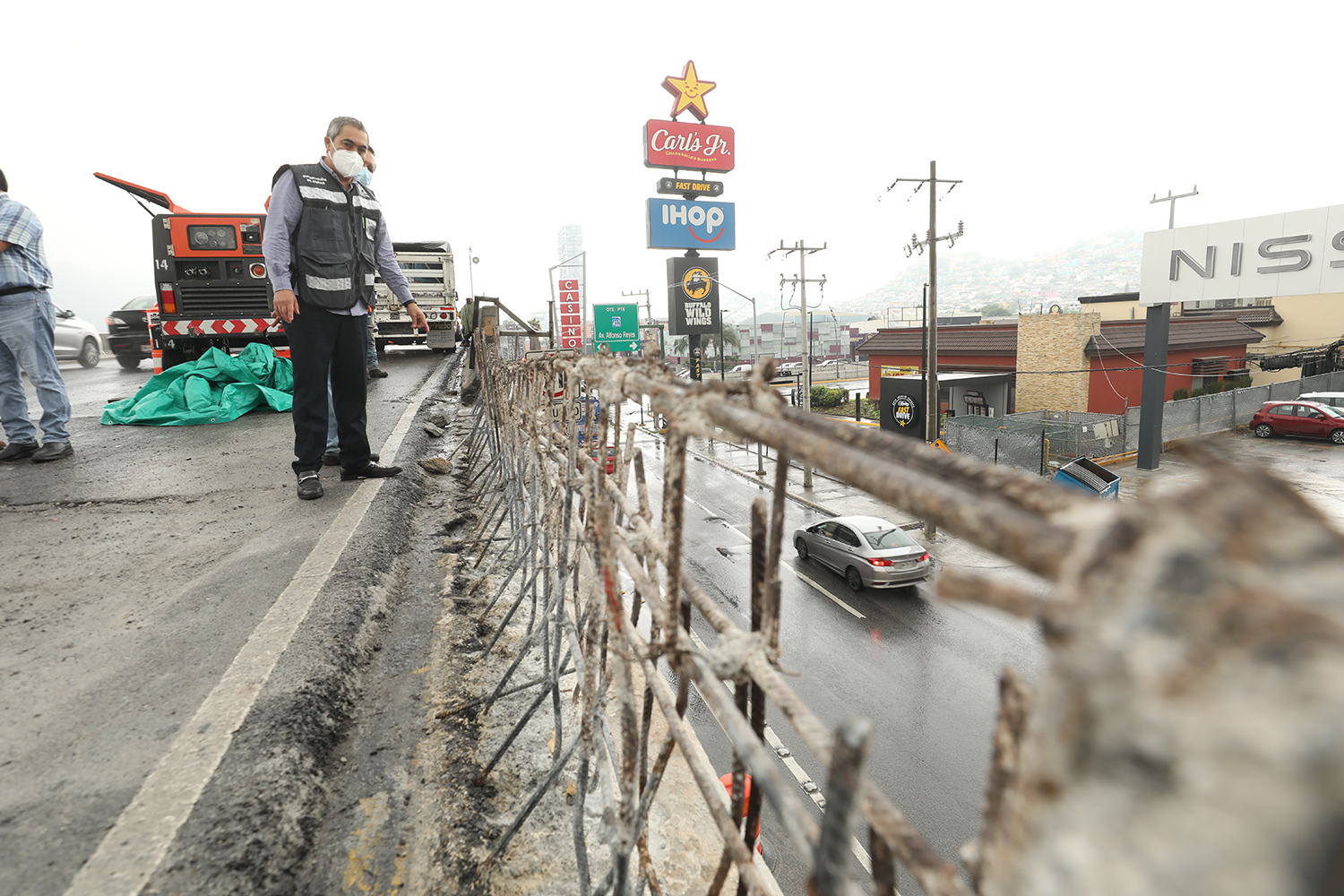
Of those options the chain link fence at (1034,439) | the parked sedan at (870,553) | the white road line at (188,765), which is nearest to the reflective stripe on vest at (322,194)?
the white road line at (188,765)

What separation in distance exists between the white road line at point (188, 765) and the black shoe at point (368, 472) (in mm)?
1946

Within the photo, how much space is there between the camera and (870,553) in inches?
513

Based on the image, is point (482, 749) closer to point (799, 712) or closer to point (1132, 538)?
point (799, 712)

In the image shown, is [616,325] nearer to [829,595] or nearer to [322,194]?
[829,595]

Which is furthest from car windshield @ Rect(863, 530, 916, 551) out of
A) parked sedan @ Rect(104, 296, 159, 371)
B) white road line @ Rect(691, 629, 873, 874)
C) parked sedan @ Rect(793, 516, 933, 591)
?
parked sedan @ Rect(104, 296, 159, 371)

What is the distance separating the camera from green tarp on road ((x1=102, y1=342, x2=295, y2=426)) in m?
7.38

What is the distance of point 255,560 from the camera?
342 cm

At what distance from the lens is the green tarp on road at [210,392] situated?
290 inches

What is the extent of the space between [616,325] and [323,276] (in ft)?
94.0

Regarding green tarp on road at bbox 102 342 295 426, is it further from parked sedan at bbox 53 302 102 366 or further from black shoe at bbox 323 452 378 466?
parked sedan at bbox 53 302 102 366

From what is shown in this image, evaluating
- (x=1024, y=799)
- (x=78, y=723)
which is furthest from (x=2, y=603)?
(x=1024, y=799)

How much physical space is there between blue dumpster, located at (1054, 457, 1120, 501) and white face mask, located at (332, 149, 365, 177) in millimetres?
13707

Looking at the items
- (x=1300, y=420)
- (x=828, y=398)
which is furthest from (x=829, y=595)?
(x=828, y=398)

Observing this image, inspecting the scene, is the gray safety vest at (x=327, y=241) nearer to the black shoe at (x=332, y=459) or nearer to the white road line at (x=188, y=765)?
the black shoe at (x=332, y=459)
